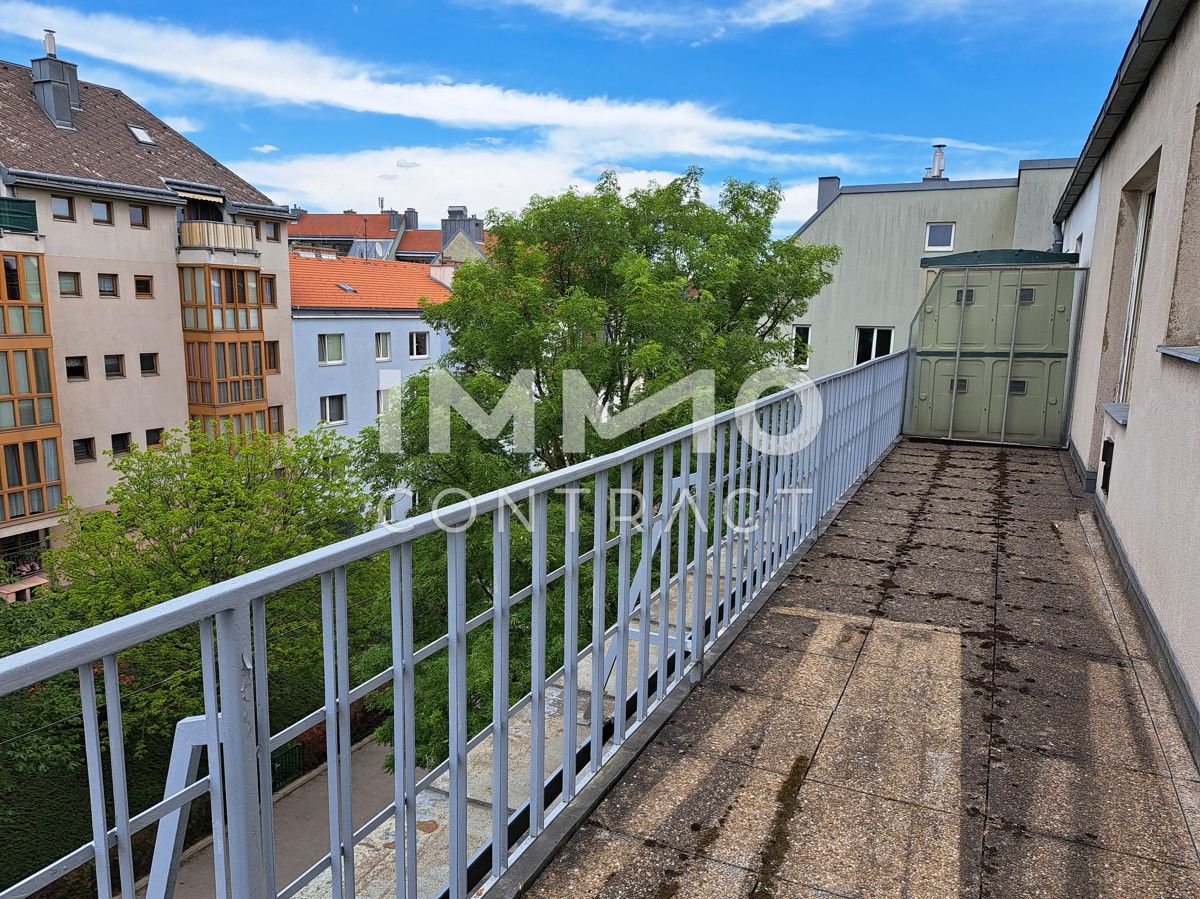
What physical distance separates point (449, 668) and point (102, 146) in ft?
99.3

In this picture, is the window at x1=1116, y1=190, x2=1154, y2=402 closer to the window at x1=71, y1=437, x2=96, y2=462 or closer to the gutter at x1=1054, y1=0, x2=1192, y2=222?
the gutter at x1=1054, y1=0, x2=1192, y2=222

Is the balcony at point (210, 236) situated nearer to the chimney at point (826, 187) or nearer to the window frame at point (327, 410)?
the window frame at point (327, 410)

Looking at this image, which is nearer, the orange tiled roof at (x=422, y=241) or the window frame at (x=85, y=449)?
the window frame at (x=85, y=449)

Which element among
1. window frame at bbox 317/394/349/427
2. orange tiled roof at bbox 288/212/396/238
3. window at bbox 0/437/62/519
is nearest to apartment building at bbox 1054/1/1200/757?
window at bbox 0/437/62/519

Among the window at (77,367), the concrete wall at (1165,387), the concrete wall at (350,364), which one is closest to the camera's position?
the concrete wall at (1165,387)

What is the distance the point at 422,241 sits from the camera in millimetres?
63156

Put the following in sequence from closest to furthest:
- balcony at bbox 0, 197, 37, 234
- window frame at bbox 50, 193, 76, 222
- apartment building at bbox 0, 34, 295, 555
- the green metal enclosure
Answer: the green metal enclosure < balcony at bbox 0, 197, 37, 234 < apartment building at bbox 0, 34, 295, 555 < window frame at bbox 50, 193, 76, 222

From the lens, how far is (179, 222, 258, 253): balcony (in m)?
27.2

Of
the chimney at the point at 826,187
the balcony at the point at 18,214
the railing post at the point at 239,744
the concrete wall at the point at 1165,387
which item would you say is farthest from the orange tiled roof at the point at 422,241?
the railing post at the point at 239,744

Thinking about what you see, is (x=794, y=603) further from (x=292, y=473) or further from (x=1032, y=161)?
(x=1032, y=161)

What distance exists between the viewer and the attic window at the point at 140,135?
2783 cm

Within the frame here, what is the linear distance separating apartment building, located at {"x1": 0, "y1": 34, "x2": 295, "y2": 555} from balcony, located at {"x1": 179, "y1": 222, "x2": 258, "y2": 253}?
51 mm

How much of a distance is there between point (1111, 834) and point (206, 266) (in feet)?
96.2

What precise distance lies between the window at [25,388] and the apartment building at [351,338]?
8682mm
